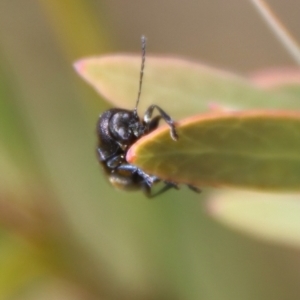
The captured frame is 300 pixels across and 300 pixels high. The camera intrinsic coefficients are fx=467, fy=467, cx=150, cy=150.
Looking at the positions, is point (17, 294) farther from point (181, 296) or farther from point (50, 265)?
point (181, 296)

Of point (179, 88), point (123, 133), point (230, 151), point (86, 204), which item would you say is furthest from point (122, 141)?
point (86, 204)

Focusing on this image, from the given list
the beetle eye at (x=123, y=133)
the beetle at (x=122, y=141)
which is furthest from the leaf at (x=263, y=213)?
the beetle eye at (x=123, y=133)

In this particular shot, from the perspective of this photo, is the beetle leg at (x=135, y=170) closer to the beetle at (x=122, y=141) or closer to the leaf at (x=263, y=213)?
the beetle at (x=122, y=141)

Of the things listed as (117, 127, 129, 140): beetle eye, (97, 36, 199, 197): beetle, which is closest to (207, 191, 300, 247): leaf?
(97, 36, 199, 197): beetle

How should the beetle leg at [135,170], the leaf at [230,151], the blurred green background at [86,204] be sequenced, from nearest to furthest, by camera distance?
the leaf at [230,151] < the beetle leg at [135,170] < the blurred green background at [86,204]

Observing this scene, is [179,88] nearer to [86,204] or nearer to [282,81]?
[282,81]

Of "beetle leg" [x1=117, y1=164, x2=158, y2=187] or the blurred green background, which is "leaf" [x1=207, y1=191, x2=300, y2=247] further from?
the blurred green background

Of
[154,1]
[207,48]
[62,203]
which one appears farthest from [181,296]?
[154,1]
